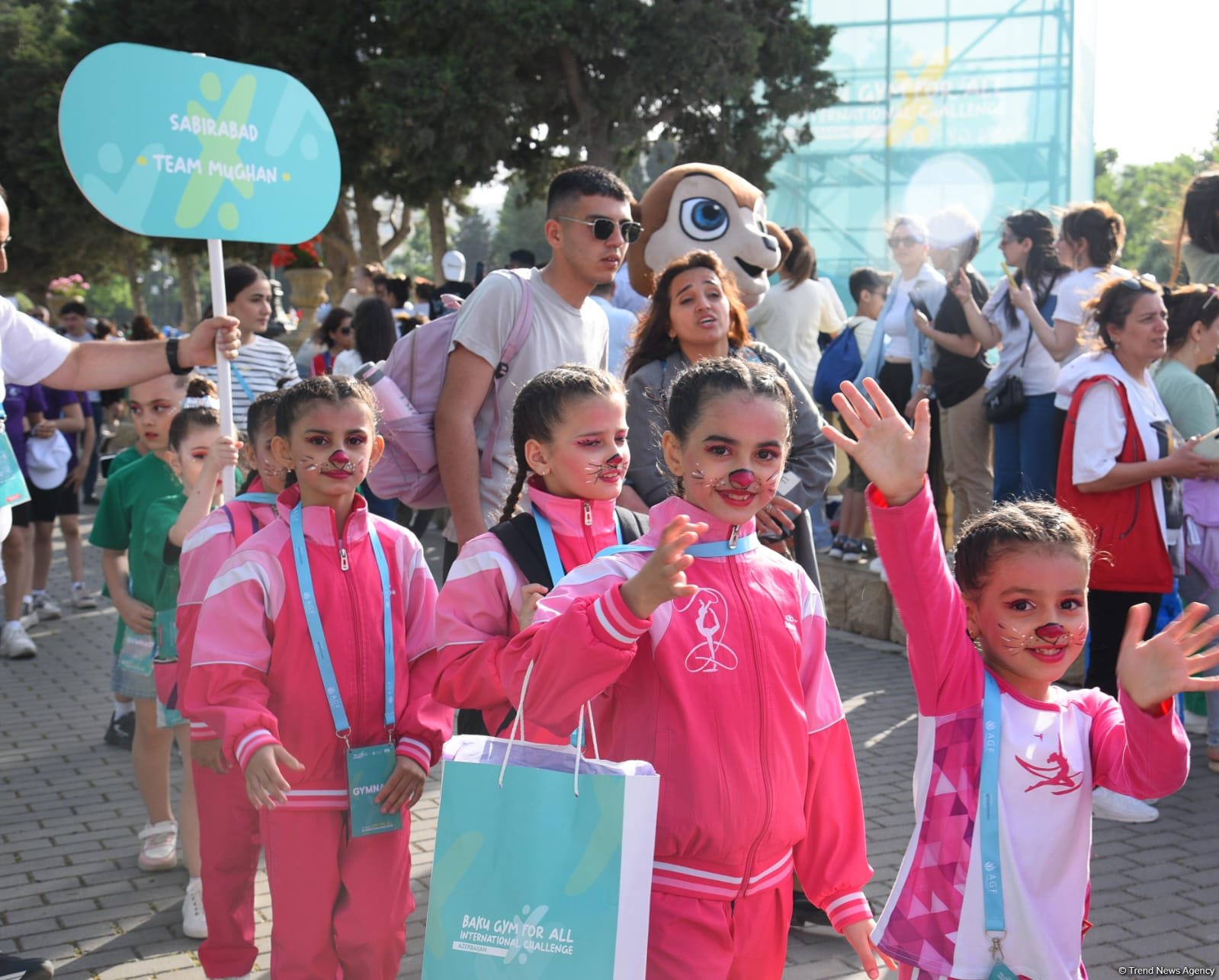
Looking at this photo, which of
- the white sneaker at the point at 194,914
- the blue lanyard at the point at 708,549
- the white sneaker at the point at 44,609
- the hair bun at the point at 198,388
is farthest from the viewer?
the white sneaker at the point at 44,609

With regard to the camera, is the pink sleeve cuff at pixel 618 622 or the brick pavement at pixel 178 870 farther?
the brick pavement at pixel 178 870

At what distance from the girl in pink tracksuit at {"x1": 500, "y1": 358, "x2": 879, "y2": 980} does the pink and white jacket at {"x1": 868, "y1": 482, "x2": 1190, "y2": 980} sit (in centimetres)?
13

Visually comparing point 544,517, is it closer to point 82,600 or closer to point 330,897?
point 330,897

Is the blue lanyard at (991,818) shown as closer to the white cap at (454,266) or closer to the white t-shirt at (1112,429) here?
the white t-shirt at (1112,429)

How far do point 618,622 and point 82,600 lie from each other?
8.85m

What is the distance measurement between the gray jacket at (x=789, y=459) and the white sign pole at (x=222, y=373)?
124 centimetres

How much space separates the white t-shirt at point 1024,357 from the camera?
22.2 feet

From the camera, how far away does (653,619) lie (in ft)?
7.97

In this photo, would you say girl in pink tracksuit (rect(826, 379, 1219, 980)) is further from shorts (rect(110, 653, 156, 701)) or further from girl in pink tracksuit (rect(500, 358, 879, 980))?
shorts (rect(110, 653, 156, 701))

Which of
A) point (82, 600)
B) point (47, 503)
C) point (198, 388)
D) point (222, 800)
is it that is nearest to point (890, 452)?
point (222, 800)

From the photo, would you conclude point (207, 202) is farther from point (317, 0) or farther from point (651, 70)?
point (317, 0)

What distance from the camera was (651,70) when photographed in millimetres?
24922

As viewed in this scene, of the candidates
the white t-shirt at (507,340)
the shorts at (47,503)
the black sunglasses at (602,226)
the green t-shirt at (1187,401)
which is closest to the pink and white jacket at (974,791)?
the white t-shirt at (507,340)

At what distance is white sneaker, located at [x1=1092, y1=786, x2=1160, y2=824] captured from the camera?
506cm
